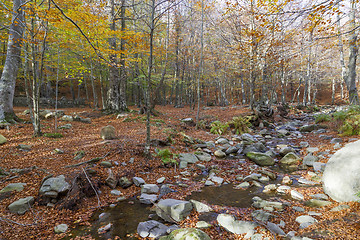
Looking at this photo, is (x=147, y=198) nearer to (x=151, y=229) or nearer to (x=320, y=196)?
(x=151, y=229)

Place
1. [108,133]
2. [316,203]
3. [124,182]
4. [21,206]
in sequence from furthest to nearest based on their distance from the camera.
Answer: [108,133] < [124,182] < [316,203] < [21,206]

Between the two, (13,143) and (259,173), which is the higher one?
(13,143)

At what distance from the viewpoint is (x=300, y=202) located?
12.9 feet

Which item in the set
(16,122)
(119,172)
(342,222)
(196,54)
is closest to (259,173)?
(342,222)

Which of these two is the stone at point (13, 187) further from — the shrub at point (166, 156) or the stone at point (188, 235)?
the shrub at point (166, 156)

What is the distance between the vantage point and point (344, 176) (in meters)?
3.62

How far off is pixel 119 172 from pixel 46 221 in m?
2.01

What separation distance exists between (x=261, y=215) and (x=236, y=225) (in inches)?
24.5

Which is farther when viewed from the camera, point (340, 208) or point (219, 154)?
point (219, 154)

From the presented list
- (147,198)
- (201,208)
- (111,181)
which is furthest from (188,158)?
(201,208)

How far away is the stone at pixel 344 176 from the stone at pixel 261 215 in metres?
1.54

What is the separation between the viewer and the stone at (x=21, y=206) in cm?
346

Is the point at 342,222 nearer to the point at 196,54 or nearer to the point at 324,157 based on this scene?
the point at 324,157

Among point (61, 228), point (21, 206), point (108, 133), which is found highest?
point (108, 133)
